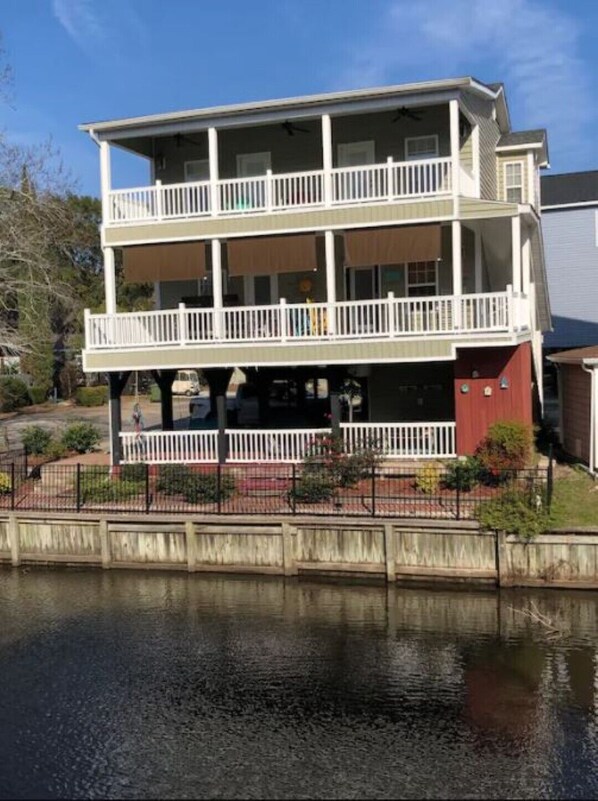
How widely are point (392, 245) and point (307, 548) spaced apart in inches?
330

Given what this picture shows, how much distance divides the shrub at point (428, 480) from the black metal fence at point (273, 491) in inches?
0.9

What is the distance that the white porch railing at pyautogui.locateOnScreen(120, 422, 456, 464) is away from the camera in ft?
70.3

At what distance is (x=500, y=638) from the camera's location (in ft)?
47.5

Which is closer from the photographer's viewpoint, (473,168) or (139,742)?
(139,742)

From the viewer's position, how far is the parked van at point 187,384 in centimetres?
5731

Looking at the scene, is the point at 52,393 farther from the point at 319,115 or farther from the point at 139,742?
the point at 139,742

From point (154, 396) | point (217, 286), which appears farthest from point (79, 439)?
point (154, 396)

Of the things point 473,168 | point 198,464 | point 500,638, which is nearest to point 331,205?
point 473,168

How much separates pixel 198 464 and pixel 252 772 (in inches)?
509

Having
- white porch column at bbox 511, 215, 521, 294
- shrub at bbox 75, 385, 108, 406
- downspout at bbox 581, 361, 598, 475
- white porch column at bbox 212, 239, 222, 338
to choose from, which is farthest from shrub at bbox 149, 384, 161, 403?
downspout at bbox 581, 361, 598, 475

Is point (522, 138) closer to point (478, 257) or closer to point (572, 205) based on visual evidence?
point (478, 257)

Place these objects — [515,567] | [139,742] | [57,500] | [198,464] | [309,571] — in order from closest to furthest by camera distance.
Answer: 1. [139,742]
2. [515,567]
3. [309,571]
4. [57,500]
5. [198,464]

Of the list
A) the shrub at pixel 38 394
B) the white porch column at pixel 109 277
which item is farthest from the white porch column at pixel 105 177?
the shrub at pixel 38 394

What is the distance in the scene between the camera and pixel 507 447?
Result: 792 inches
